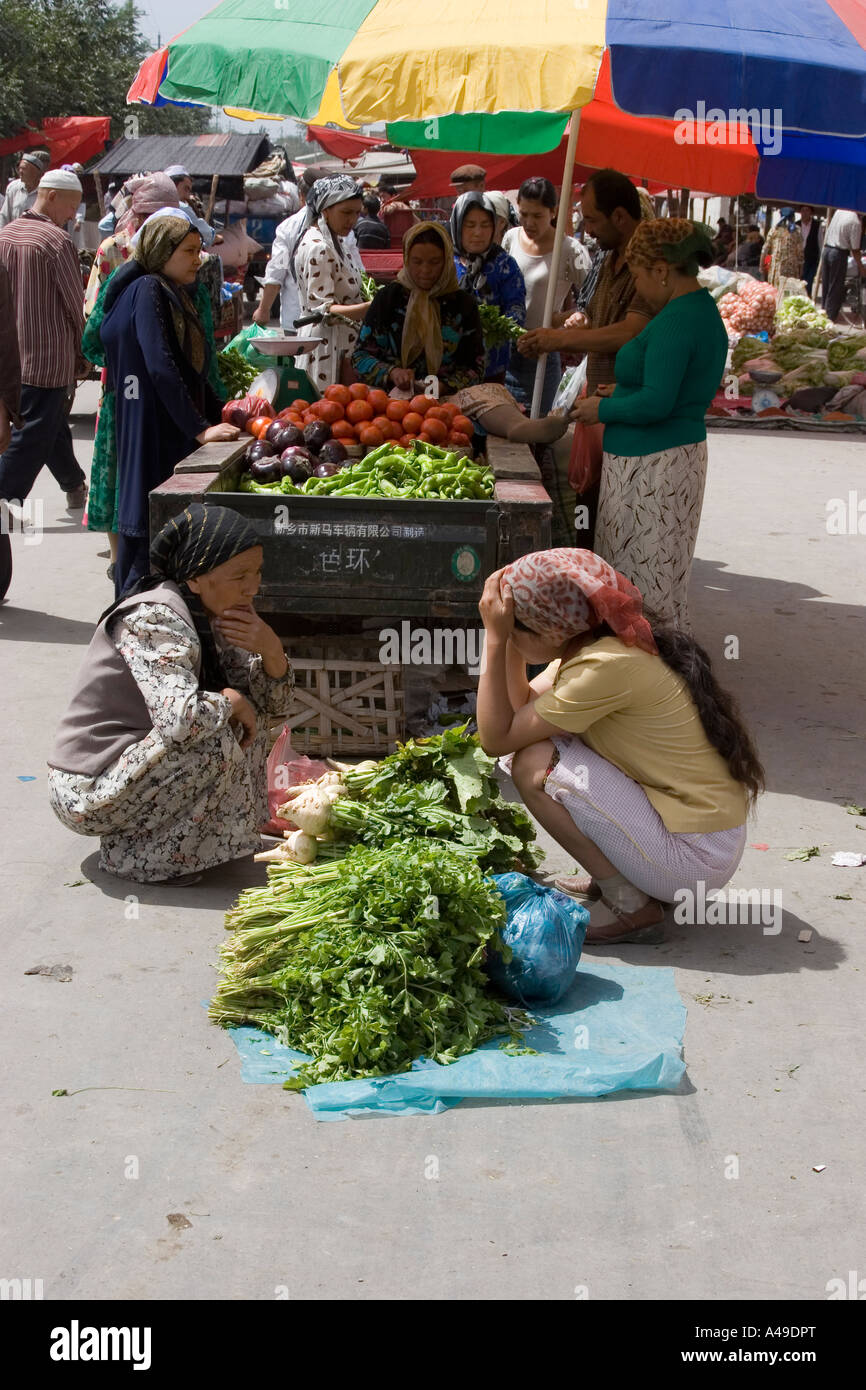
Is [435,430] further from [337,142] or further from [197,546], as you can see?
[337,142]

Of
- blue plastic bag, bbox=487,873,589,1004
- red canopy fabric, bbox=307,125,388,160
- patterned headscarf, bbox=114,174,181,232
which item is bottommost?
blue plastic bag, bbox=487,873,589,1004

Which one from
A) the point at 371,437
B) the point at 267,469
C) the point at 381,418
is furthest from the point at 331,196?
the point at 267,469

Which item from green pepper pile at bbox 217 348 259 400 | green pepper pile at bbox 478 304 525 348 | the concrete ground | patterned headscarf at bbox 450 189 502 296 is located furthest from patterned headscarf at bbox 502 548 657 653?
patterned headscarf at bbox 450 189 502 296

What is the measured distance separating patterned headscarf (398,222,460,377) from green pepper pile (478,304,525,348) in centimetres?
75

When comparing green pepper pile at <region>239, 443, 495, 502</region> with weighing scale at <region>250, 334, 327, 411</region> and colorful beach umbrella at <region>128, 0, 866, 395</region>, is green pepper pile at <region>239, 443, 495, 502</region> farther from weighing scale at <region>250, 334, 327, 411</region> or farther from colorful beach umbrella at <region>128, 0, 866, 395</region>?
colorful beach umbrella at <region>128, 0, 866, 395</region>

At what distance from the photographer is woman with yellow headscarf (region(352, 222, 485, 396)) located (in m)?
6.63

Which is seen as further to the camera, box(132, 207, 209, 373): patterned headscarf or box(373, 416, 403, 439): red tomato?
box(132, 207, 209, 373): patterned headscarf

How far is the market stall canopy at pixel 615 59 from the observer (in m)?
4.84

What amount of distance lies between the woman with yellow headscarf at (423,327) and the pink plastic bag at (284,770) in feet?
7.11

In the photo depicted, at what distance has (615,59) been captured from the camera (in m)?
4.90

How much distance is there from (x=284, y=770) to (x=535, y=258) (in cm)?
489

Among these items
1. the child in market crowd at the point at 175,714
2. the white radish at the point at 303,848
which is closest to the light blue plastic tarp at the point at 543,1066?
the white radish at the point at 303,848

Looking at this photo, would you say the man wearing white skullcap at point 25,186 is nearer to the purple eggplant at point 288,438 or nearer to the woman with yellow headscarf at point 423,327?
the woman with yellow headscarf at point 423,327

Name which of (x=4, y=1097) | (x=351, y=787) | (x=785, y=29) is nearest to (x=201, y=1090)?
(x=4, y=1097)
